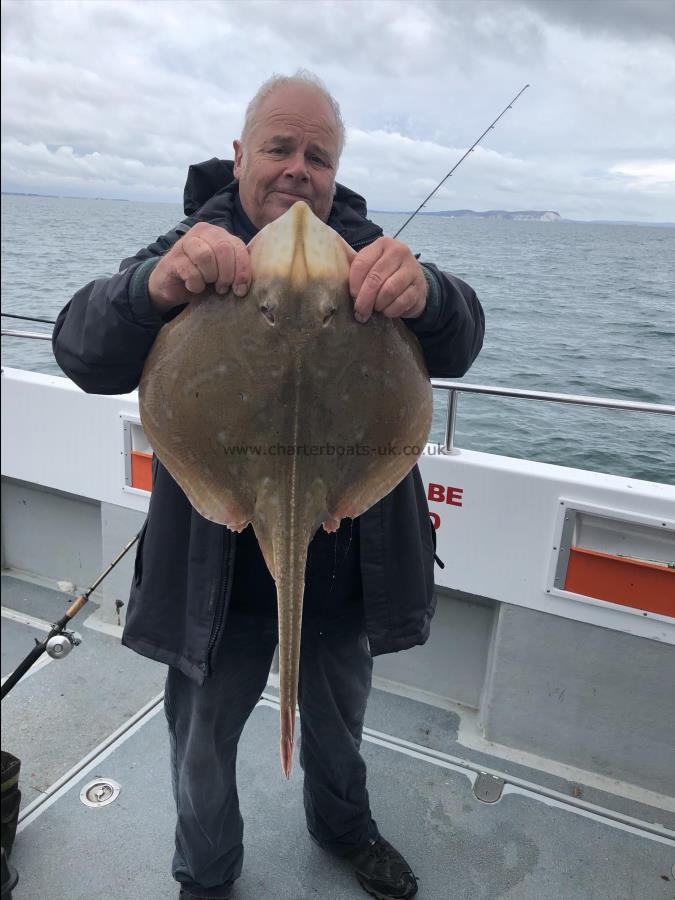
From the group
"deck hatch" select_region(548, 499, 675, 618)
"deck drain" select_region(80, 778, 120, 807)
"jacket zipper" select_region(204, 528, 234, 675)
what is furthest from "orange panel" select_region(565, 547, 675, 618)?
"deck drain" select_region(80, 778, 120, 807)

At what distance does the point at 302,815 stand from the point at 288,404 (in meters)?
1.99

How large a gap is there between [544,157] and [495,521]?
214 centimetres

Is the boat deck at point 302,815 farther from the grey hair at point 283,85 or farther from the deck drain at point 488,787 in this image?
the grey hair at point 283,85

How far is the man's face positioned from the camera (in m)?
1.64

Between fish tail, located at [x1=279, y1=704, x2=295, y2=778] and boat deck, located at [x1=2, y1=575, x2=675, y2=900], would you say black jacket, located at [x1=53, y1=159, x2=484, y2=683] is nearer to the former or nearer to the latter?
fish tail, located at [x1=279, y1=704, x2=295, y2=778]

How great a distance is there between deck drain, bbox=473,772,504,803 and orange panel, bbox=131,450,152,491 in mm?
2104

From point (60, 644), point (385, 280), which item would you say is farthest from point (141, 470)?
point (385, 280)

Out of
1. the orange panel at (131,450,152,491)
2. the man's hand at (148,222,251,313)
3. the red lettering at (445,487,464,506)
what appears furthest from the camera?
the orange panel at (131,450,152,491)

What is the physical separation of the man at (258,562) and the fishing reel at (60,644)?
0.80 metres

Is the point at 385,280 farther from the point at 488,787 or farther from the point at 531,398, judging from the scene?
the point at 488,787

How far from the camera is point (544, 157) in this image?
144 inches

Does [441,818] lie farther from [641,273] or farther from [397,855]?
[641,273]

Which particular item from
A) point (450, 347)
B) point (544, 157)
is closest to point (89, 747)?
point (450, 347)

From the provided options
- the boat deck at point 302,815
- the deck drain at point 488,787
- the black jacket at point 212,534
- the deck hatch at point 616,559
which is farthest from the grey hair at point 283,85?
the deck drain at point 488,787
